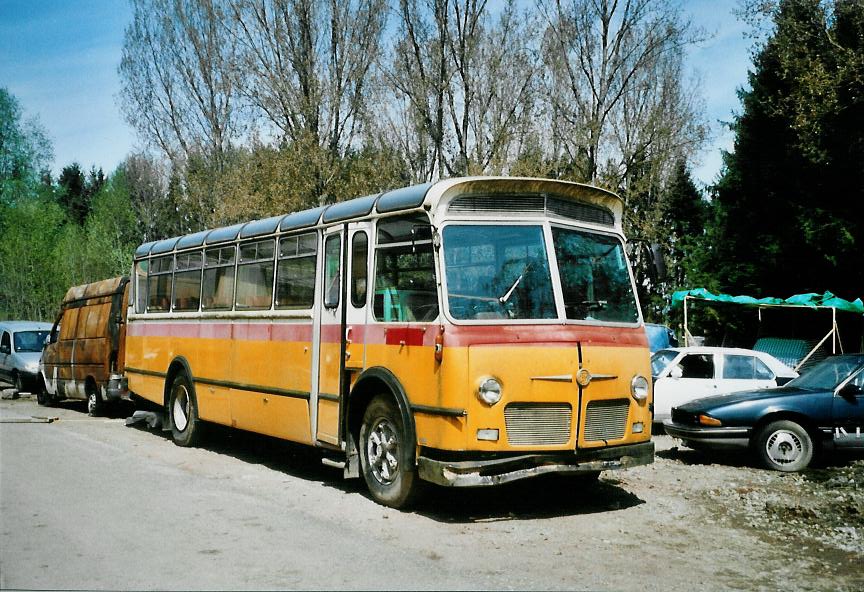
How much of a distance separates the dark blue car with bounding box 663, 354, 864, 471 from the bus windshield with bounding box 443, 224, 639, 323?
3.63 meters

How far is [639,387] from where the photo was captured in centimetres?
836

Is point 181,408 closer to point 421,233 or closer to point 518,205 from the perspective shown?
point 421,233

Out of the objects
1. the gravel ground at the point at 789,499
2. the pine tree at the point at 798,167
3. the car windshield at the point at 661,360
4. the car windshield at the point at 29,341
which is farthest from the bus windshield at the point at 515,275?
the car windshield at the point at 29,341

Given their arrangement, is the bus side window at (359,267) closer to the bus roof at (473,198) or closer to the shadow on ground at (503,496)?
the bus roof at (473,198)

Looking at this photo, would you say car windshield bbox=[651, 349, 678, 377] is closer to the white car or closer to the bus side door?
the white car

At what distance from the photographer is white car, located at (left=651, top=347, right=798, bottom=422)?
1444 cm

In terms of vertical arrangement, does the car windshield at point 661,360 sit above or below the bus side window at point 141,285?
below

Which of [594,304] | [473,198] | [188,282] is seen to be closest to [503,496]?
[594,304]

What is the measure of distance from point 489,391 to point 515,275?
1.13 meters

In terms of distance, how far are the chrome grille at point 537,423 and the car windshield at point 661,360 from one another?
785cm

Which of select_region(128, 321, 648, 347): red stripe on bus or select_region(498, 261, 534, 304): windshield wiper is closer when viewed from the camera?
select_region(128, 321, 648, 347): red stripe on bus

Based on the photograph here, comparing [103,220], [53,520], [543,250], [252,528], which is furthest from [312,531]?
[103,220]

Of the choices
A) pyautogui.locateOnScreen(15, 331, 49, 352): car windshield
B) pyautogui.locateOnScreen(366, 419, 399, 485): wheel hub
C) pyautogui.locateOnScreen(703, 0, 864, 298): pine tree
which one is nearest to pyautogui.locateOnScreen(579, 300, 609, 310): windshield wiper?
pyautogui.locateOnScreen(366, 419, 399, 485): wheel hub

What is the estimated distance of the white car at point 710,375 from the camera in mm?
14438
